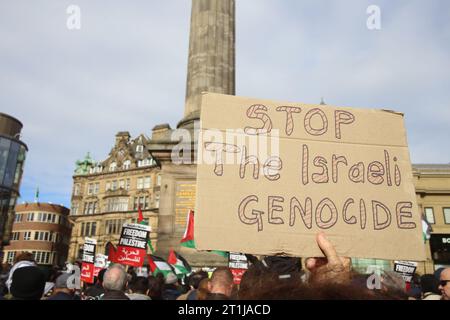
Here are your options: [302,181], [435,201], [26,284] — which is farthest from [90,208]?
[302,181]

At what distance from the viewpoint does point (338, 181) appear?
2.96 m

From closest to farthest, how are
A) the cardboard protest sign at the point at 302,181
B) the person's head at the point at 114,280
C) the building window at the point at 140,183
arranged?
the cardboard protest sign at the point at 302,181 → the person's head at the point at 114,280 → the building window at the point at 140,183

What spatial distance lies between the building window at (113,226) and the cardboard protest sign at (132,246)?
56.7 meters

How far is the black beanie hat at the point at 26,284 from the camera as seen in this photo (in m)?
3.39

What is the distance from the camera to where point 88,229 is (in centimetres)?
6425

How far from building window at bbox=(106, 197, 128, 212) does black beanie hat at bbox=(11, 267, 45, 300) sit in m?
62.3

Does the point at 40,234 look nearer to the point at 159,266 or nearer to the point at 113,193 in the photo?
the point at 113,193

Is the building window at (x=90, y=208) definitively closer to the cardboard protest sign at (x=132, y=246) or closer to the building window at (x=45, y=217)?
the building window at (x=45, y=217)

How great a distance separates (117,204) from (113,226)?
13.3 feet

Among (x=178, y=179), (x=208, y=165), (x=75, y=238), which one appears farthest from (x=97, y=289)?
(x=75, y=238)

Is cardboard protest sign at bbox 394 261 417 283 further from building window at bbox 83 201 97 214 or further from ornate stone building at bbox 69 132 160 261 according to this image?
building window at bbox 83 201 97 214

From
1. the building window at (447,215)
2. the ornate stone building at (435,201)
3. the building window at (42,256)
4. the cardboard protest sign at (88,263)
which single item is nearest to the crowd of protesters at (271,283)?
the cardboard protest sign at (88,263)

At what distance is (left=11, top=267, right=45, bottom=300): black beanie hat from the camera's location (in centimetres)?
339

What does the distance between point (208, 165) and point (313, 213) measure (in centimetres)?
91
